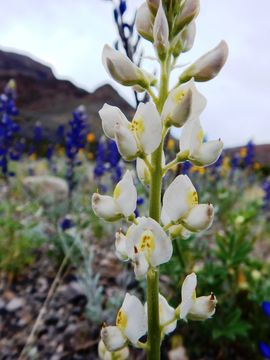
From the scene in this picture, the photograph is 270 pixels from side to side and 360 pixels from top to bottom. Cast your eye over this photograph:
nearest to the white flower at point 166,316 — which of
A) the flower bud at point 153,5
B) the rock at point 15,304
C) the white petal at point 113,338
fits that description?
the white petal at point 113,338

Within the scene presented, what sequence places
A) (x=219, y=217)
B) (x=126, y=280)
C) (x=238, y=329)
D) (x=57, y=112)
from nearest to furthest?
(x=238, y=329) < (x=126, y=280) < (x=219, y=217) < (x=57, y=112)

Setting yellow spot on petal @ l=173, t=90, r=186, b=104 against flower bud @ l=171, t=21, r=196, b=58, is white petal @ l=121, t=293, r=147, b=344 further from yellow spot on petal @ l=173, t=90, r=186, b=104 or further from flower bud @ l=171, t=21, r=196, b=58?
flower bud @ l=171, t=21, r=196, b=58

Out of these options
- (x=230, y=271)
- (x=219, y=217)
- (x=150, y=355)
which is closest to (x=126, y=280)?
(x=230, y=271)

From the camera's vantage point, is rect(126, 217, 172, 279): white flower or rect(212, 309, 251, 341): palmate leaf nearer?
rect(126, 217, 172, 279): white flower

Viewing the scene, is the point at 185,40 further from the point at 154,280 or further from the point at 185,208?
the point at 154,280

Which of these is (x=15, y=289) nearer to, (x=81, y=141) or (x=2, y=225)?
(x=2, y=225)

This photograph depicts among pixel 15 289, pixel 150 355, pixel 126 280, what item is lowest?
pixel 15 289

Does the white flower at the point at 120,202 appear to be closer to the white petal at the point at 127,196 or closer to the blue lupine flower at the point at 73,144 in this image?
the white petal at the point at 127,196

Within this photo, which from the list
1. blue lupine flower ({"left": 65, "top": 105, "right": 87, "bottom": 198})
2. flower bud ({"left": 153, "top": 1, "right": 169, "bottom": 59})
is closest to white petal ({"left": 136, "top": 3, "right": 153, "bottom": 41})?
flower bud ({"left": 153, "top": 1, "right": 169, "bottom": 59})

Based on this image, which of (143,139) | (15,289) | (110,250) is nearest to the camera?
(143,139)
